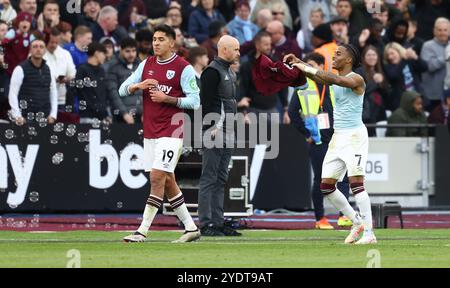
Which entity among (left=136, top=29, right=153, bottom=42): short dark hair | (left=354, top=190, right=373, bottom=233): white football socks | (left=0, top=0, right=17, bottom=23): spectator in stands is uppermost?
(left=0, top=0, right=17, bottom=23): spectator in stands

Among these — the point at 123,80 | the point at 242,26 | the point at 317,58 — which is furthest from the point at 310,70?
the point at 242,26

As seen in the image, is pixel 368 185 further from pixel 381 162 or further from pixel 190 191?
pixel 190 191

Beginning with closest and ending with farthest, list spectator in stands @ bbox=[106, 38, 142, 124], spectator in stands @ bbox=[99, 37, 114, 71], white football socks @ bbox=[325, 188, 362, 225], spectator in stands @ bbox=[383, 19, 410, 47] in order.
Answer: white football socks @ bbox=[325, 188, 362, 225], spectator in stands @ bbox=[106, 38, 142, 124], spectator in stands @ bbox=[99, 37, 114, 71], spectator in stands @ bbox=[383, 19, 410, 47]

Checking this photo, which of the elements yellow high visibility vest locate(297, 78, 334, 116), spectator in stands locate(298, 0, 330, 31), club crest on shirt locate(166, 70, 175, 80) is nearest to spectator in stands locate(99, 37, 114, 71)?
yellow high visibility vest locate(297, 78, 334, 116)

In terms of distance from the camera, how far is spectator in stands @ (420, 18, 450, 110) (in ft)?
89.1

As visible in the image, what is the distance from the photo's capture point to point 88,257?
14.3 m

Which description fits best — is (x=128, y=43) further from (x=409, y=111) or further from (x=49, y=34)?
(x=409, y=111)

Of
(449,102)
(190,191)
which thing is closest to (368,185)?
(449,102)

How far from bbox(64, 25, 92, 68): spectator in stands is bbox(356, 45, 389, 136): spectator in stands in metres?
5.37

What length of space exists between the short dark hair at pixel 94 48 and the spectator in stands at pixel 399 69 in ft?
21.3

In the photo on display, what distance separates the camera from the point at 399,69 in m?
26.8

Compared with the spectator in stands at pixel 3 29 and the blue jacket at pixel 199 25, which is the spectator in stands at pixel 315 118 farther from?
the blue jacket at pixel 199 25

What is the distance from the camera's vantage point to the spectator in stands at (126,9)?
25594 millimetres

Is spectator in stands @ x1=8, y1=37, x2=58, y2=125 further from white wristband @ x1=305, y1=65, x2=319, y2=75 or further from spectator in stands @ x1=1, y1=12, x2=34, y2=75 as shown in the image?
white wristband @ x1=305, y1=65, x2=319, y2=75
